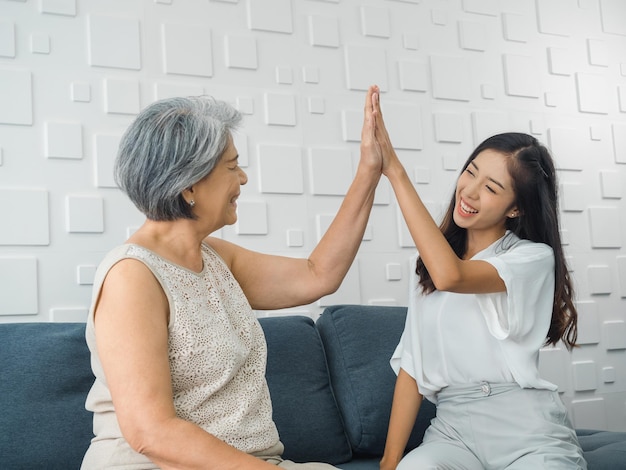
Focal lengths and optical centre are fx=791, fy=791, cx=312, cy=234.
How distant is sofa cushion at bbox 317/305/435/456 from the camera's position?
8.34 ft

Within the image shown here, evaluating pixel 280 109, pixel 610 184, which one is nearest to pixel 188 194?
pixel 280 109

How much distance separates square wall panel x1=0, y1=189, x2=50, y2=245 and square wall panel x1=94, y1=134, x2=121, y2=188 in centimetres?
Result: 19

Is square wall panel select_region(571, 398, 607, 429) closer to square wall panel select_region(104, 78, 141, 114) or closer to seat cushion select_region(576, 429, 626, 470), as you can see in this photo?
seat cushion select_region(576, 429, 626, 470)

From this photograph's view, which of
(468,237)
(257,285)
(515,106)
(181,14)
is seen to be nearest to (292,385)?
(257,285)

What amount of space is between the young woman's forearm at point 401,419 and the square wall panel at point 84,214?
1.11 meters

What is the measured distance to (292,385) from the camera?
2500 millimetres

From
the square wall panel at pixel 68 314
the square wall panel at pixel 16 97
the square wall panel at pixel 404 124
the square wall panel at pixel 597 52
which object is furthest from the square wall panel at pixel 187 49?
the square wall panel at pixel 597 52

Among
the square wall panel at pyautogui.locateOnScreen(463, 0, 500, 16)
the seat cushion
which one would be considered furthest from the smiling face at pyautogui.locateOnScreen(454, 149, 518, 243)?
the square wall panel at pyautogui.locateOnScreen(463, 0, 500, 16)

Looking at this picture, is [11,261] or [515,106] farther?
[515,106]

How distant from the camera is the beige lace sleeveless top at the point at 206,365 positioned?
1.63 metres

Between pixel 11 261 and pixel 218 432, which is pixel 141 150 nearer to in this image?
pixel 218 432

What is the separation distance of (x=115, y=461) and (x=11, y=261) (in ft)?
3.59

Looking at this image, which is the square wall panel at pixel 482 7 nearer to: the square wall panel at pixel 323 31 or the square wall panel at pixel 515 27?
the square wall panel at pixel 515 27

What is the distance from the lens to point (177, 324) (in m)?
1.62
